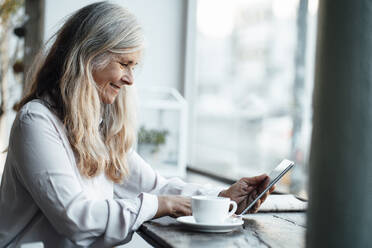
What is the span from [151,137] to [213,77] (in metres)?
2.10

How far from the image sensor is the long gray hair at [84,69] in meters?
1.58

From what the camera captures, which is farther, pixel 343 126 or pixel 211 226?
pixel 211 226

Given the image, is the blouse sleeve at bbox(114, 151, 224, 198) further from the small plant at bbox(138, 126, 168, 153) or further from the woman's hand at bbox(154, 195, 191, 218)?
the small plant at bbox(138, 126, 168, 153)

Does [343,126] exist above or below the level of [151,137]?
above

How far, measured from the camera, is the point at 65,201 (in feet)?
4.49

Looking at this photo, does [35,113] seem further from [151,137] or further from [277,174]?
[151,137]

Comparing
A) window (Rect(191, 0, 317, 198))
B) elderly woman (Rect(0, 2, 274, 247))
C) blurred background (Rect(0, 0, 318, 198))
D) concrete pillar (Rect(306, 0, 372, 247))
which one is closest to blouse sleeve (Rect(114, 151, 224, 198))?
elderly woman (Rect(0, 2, 274, 247))

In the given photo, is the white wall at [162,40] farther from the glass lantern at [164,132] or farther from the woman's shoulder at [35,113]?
the woman's shoulder at [35,113]

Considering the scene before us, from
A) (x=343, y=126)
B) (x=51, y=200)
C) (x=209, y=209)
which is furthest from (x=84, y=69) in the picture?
(x=343, y=126)

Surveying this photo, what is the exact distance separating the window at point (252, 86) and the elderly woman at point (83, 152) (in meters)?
2.07

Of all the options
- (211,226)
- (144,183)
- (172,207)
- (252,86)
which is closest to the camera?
(211,226)

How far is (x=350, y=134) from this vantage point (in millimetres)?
846

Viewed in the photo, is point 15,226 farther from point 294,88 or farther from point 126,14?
point 294,88

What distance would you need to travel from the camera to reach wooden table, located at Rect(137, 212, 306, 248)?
120cm
